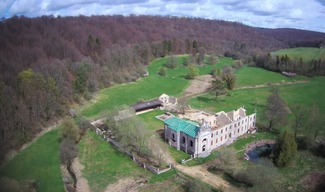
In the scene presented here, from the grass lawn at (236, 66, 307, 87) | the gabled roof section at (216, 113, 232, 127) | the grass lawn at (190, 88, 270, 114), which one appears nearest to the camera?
the gabled roof section at (216, 113, 232, 127)

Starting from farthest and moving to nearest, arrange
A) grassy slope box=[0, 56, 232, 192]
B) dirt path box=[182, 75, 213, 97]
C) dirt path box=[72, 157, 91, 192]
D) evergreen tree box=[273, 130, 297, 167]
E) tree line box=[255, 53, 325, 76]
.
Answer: tree line box=[255, 53, 325, 76]
dirt path box=[182, 75, 213, 97]
evergreen tree box=[273, 130, 297, 167]
dirt path box=[72, 157, 91, 192]
grassy slope box=[0, 56, 232, 192]

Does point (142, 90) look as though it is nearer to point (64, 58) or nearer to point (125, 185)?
point (64, 58)

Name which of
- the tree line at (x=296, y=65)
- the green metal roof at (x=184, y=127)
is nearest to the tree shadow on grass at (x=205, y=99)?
the green metal roof at (x=184, y=127)

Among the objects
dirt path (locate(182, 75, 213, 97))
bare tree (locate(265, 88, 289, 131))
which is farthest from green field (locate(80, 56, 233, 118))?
bare tree (locate(265, 88, 289, 131))

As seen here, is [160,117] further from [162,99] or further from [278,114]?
[278,114]

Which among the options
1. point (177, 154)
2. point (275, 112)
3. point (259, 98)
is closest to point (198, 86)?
point (259, 98)

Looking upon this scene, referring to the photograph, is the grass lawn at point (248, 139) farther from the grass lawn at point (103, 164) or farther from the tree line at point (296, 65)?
the tree line at point (296, 65)

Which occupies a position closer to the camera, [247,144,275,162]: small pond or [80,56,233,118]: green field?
[247,144,275,162]: small pond

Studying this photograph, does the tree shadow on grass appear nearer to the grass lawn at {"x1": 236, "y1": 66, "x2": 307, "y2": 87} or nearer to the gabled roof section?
the grass lawn at {"x1": 236, "y1": 66, "x2": 307, "y2": 87}

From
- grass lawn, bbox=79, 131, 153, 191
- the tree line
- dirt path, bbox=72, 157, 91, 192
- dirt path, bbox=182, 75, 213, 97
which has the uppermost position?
the tree line
